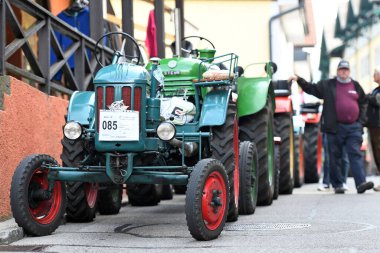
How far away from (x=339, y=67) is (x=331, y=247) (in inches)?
285

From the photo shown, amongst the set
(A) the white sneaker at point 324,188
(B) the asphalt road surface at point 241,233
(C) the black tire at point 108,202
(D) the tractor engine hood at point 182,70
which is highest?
(D) the tractor engine hood at point 182,70

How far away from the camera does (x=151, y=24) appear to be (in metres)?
15.9

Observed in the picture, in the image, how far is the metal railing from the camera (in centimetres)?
926

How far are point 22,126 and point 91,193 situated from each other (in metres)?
1.08

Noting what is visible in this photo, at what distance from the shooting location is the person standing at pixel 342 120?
1328 centimetres

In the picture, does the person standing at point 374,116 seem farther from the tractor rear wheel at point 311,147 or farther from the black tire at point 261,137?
the black tire at point 261,137

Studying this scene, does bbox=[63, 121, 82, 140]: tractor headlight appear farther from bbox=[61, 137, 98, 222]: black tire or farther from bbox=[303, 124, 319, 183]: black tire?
bbox=[303, 124, 319, 183]: black tire

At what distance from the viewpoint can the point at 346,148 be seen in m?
13.4

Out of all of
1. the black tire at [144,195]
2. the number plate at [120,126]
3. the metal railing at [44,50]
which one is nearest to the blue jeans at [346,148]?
the black tire at [144,195]

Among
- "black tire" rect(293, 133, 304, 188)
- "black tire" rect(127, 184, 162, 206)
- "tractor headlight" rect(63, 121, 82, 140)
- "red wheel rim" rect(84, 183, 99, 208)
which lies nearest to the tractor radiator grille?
"tractor headlight" rect(63, 121, 82, 140)

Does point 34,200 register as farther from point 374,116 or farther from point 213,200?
point 374,116

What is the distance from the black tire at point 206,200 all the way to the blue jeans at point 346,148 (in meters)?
6.19

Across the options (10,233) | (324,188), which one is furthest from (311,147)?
(10,233)

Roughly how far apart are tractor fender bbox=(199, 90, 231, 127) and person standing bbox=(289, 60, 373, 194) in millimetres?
4841
